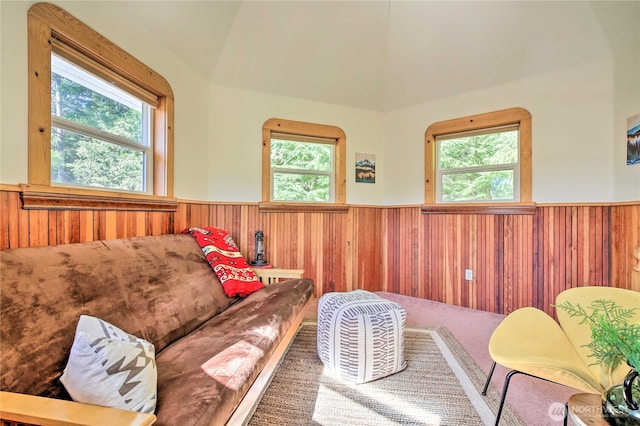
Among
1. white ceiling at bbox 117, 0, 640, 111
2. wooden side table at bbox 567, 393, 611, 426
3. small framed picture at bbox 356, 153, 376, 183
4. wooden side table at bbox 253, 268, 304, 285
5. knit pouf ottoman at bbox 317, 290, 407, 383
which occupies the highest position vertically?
white ceiling at bbox 117, 0, 640, 111

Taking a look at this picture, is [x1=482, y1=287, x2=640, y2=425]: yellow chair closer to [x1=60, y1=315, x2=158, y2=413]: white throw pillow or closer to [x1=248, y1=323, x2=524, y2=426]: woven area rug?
[x1=248, y1=323, x2=524, y2=426]: woven area rug

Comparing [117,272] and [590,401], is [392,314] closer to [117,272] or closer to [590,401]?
[590,401]

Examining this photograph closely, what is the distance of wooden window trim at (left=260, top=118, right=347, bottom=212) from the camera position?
2832mm

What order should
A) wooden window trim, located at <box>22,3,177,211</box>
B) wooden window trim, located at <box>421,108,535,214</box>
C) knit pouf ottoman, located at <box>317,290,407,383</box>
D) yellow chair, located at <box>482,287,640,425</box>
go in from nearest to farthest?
yellow chair, located at <box>482,287,640,425</box> → wooden window trim, located at <box>22,3,177,211</box> → knit pouf ottoman, located at <box>317,290,407,383</box> → wooden window trim, located at <box>421,108,535,214</box>

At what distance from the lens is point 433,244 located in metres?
2.98

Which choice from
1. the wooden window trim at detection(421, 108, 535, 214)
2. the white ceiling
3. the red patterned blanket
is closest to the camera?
the red patterned blanket

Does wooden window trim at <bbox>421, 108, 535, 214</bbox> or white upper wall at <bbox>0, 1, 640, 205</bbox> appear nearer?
white upper wall at <bbox>0, 1, 640, 205</bbox>

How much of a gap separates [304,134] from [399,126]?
1.18 metres

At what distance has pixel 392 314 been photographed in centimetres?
161

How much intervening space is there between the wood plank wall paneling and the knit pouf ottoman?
1365mm

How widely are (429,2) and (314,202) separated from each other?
2143mm

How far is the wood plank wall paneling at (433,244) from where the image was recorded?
2.10 meters

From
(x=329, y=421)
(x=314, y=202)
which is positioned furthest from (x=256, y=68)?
(x=329, y=421)

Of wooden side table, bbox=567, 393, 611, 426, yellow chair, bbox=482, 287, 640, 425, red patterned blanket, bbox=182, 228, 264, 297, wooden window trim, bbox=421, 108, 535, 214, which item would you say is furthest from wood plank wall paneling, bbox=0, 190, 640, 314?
wooden side table, bbox=567, 393, 611, 426
